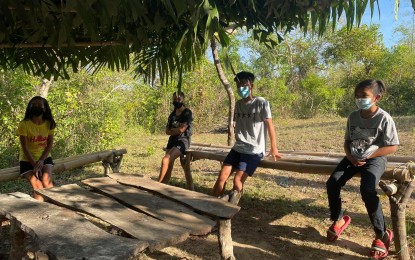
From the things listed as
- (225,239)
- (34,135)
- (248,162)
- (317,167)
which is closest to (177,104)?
(248,162)

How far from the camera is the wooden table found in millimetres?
1858

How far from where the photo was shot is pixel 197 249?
11.0 feet

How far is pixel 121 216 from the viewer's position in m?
2.44

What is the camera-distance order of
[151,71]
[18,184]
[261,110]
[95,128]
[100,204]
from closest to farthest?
[100,204] < [151,71] < [261,110] < [18,184] < [95,128]

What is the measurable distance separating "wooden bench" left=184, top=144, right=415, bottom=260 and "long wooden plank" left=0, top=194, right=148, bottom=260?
205 centimetres

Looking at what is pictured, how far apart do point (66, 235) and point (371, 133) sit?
241 centimetres

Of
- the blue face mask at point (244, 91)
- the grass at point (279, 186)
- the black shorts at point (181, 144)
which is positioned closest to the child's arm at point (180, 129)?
the black shorts at point (181, 144)

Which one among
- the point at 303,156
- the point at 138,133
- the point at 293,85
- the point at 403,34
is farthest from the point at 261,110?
the point at 403,34

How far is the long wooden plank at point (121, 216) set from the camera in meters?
2.05

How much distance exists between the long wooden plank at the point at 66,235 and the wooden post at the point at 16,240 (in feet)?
0.34

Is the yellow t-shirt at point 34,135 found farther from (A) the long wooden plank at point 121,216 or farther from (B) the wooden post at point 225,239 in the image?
(B) the wooden post at point 225,239

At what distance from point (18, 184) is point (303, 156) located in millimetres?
4180

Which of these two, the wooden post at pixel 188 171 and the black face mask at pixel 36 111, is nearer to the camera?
the black face mask at pixel 36 111

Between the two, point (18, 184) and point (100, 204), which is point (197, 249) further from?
point (18, 184)
